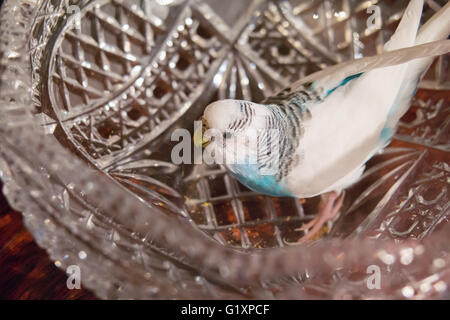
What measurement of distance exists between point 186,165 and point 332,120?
0.15 meters

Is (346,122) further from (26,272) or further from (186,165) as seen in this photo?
(26,272)

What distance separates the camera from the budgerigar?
386 mm

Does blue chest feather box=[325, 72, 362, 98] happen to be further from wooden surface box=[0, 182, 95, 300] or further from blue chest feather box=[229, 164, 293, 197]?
wooden surface box=[0, 182, 95, 300]

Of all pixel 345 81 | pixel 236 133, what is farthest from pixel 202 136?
pixel 345 81

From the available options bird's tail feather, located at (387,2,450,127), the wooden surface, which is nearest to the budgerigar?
bird's tail feather, located at (387,2,450,127)

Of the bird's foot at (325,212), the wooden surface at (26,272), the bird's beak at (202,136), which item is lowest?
the wooden surface at (26,272)

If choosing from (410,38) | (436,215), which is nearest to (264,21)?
(410,38)

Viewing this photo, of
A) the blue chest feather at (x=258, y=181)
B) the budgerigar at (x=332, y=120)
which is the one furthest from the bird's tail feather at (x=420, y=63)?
the blue chest feather at (x=258, y=181)

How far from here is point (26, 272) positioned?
441 mm

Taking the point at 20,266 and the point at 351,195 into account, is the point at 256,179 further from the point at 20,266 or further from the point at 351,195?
the point at 20,266

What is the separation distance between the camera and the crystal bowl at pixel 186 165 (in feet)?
0.91

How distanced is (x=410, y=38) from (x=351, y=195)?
151 mm

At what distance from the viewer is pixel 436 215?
0.38m

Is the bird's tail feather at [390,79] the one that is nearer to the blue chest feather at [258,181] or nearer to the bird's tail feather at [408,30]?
the bird's tail feather at [408,30]
